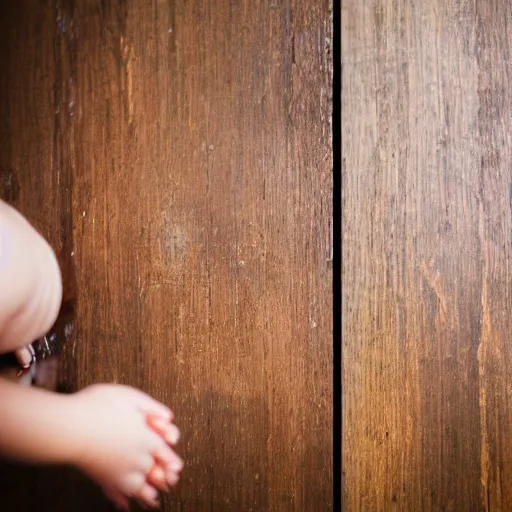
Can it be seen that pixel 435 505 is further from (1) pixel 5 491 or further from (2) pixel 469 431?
(1) pixel 5 491

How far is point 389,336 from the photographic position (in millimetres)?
938

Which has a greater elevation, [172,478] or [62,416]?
[62,416]

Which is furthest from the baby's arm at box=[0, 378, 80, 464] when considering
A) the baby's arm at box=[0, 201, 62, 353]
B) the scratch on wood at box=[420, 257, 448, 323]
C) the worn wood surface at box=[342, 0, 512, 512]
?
the scratch on wood at box=[420, 257, 448, 323]

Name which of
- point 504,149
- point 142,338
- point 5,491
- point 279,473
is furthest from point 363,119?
point 5,491

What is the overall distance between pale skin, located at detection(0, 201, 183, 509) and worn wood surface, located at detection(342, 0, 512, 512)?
1.34 ft

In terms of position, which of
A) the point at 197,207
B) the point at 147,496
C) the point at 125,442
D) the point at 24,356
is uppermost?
the point at 197,207

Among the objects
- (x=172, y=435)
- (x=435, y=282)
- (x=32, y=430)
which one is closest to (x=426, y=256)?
(x=435, y=282)

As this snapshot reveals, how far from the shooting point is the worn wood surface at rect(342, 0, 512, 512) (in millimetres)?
932

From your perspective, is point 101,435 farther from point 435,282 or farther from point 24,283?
point 435,282

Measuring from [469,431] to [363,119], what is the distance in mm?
683

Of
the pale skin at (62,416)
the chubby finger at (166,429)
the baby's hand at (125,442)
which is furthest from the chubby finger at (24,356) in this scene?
the chubby finger at (166,429)

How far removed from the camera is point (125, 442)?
36.0 inches

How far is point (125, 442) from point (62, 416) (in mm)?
138

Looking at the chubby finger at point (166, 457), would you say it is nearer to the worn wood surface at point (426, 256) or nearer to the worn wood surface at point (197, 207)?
the worn wood surface at point (197, 207)
